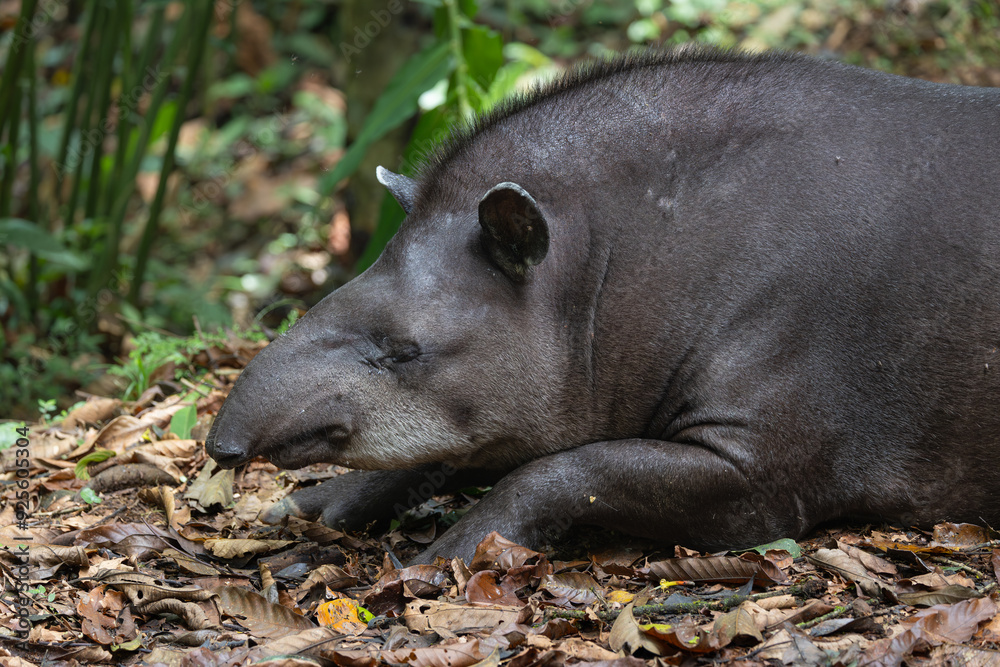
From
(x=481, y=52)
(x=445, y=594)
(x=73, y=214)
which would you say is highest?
(x=481, y=52)

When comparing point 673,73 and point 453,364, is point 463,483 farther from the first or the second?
point 673,73

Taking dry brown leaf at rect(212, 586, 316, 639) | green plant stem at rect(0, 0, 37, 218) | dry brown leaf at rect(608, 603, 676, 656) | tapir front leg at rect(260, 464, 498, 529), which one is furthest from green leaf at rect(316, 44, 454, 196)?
dry brown leaf at rect(608, 603, 676, 656)

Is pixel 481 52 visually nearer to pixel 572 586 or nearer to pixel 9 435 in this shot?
pixel 9 435

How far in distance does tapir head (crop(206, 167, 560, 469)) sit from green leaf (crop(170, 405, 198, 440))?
4.74ft

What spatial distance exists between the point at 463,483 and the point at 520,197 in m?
1.59

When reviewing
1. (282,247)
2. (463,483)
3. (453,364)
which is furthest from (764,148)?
(282,247)

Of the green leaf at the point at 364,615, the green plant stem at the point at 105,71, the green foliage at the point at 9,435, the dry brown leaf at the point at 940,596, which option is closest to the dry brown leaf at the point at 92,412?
the green foliage at the point at 9,435

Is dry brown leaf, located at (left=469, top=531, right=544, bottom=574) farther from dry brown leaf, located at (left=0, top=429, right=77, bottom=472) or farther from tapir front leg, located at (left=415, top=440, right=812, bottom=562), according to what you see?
dry brown leaf, located at (left=0, top=429, right=77, bottom=472)

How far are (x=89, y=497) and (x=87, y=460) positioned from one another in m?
0.41

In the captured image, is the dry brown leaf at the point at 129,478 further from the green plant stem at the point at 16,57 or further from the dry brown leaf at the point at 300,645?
the green plant stem at the point at 16,57

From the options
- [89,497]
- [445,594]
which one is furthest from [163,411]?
[445,594]

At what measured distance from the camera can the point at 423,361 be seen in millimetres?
4188

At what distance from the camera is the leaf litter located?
3.21m

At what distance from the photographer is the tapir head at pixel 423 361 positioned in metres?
4.09
